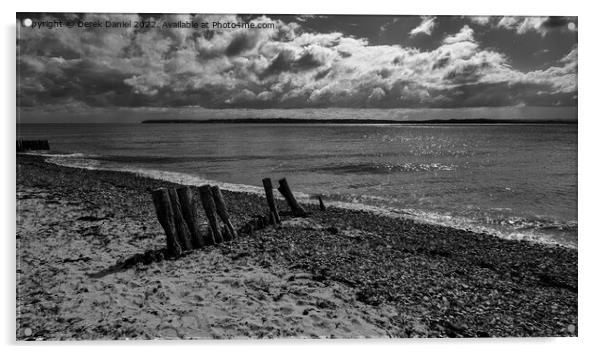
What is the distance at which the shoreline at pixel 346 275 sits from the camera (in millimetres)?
5086

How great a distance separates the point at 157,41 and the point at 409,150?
17895 millimetres

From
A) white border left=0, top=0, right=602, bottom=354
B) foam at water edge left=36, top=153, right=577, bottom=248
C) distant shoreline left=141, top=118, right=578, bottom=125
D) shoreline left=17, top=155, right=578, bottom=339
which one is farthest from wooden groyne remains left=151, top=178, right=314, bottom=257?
foam at water edge left=36, top=153, right=577, bottom=248

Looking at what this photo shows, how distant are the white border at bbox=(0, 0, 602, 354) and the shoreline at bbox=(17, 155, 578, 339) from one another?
0.29m

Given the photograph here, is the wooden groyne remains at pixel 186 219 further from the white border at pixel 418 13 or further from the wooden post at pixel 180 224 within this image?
the white border at pixel 418 13

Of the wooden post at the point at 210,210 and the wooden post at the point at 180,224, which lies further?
the wooden post at the point at 210,210

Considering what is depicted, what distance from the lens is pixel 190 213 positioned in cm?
632

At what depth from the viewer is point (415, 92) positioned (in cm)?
766

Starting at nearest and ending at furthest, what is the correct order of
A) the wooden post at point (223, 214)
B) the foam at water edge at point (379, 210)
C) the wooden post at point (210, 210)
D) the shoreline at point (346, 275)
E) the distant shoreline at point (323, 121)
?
the shoreline at point (346, 275) → the wooden post at point (210, 210) → the wooden post at point (223, 214) → the distant shoreline at point (323, 121) → the foam at water edge at point (379, 210)

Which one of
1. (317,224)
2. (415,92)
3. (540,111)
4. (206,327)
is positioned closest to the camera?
(206,327)

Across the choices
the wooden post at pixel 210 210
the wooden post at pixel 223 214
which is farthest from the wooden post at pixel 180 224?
the wooden post at pixel 223 214

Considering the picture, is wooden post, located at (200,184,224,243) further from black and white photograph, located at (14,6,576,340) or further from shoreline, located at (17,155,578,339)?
shoreline, located at (17,155,578,339)

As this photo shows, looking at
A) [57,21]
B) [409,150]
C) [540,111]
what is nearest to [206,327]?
[57,21]

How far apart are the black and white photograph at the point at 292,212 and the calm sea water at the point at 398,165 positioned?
0.51 ft
